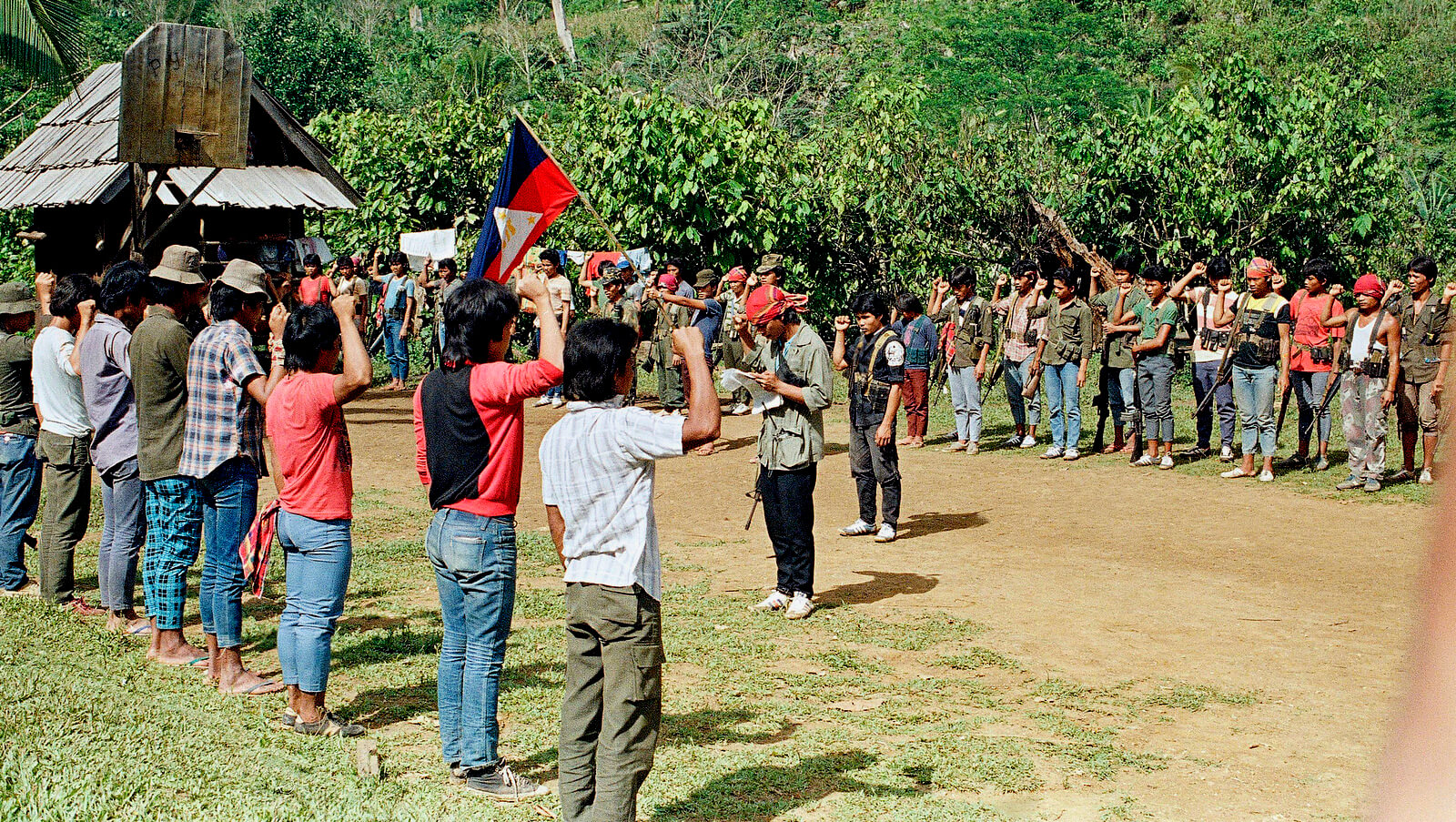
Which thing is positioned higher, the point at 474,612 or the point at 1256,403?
the point at 1256,403

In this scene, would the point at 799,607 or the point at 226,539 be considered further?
the point at 799,607

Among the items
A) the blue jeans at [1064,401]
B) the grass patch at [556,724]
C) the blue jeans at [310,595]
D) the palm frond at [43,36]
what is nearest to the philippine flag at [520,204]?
the blue jeans at [310,595]

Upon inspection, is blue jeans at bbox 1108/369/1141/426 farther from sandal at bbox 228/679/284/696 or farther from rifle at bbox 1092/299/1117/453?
sandal at bbox 228/679/284/696

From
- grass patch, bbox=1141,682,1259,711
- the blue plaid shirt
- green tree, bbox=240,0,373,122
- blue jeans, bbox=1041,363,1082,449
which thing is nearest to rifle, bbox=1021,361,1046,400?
blue jeans, bbox=1041,363,1082,449

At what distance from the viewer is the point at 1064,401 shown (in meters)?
13.7

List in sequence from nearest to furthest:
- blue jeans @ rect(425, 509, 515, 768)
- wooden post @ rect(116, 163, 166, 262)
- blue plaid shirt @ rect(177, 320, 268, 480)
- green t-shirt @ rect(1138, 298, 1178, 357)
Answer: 1. blue jeans @ rect(425, 509, 515, 768)
2. blue plaid shirt @ rect(177, 320, 268, 480)
3. wooden post @ rect(116, 163, 166, 262)
4. green t-shirt @ rect(1138, 298, 1178, 357)

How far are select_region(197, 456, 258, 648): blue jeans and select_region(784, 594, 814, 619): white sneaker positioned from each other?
3.24m

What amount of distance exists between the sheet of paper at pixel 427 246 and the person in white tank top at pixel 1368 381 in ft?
49.9

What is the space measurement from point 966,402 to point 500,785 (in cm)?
1019

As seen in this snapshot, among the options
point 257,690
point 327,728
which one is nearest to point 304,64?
point 257,690

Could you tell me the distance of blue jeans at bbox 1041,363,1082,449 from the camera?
43.6 feet

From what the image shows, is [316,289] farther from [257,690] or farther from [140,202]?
[257,690]

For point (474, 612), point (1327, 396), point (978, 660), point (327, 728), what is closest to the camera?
point (474, 612)

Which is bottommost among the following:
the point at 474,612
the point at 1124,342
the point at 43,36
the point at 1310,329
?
the point at 474,612
